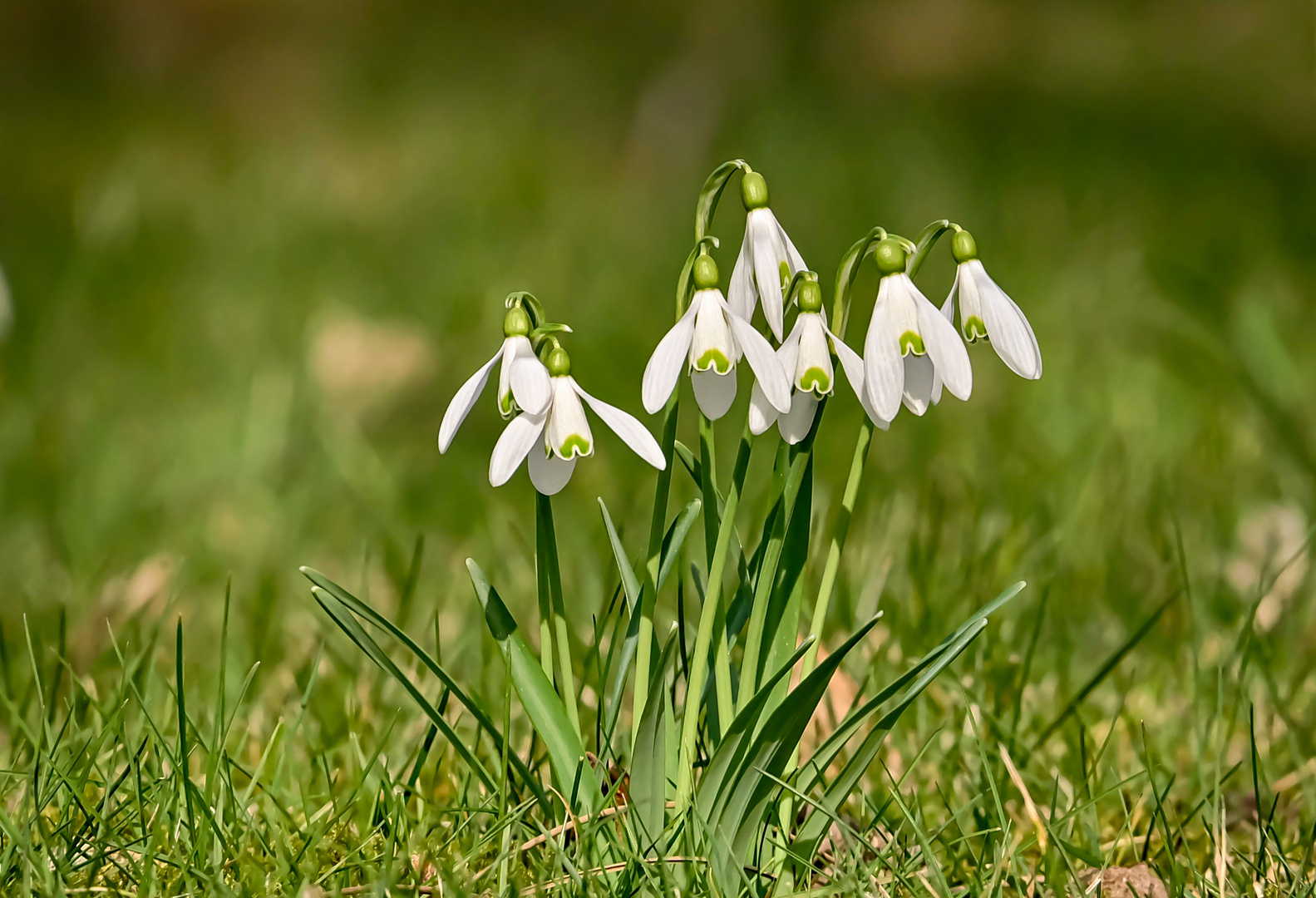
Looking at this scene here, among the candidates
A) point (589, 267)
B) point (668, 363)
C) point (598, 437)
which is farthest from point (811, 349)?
point (589, 267)

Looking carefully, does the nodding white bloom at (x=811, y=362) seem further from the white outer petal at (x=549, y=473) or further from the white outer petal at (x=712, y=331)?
the white outer petal at (x=549, y=473)

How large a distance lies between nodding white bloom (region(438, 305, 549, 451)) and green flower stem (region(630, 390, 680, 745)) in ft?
0.46

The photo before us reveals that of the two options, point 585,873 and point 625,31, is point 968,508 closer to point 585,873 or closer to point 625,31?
point 585,873

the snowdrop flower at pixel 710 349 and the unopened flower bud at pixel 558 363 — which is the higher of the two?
the snowdrop flower at pixel 710 349

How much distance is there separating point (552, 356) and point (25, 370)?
9.33 feet

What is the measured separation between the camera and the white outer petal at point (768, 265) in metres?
1.00

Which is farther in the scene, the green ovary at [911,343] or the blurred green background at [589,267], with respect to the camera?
the blurred green background at [589,267]

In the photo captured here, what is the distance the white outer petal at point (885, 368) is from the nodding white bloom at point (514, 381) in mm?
261

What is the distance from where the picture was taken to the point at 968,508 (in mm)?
2455

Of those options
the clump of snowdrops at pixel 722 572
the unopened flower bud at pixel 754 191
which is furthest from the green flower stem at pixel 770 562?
the unopened flower bud at pixel 754 191

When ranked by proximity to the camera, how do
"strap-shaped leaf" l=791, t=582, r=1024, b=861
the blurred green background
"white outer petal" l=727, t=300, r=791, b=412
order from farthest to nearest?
the blurred green background → "strap-shaped leaf" l=791, t=582, r=1024, b=861 → "white outer petal" l=727, t=300, r=791, b=412

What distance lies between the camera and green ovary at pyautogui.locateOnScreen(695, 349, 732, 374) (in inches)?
37.6

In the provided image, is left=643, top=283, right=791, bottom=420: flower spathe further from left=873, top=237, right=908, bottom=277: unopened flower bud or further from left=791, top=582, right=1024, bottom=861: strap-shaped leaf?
left=791, top=582, right=1024, bottom=861: strap-shaped leaf

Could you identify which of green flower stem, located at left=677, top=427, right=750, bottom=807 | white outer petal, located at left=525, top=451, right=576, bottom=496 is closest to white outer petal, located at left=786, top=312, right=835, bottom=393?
green flower stem, located at left=677, top=427, right=750, bottom=807
